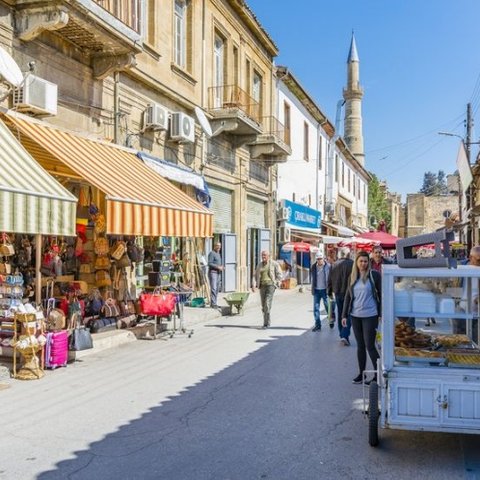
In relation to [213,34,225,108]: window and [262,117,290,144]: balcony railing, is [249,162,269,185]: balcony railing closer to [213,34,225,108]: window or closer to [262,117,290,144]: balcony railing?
[262,117,290,144]: balcony railing

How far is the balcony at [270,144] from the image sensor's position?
21.7 m

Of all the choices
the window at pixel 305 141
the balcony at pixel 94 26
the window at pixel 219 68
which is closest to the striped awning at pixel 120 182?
the balcony at pixel 94 26

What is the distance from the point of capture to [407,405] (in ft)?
15.4

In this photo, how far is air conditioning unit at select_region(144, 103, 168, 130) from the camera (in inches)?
522

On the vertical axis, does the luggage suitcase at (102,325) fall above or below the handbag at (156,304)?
below

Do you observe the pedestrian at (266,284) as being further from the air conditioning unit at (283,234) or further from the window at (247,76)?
the air conditioning unit at (283,234)

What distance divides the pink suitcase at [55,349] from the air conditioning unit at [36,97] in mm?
3646

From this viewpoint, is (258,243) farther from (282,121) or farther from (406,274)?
(406,274)

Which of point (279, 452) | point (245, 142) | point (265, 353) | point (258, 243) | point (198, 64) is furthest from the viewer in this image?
point (258, 243)

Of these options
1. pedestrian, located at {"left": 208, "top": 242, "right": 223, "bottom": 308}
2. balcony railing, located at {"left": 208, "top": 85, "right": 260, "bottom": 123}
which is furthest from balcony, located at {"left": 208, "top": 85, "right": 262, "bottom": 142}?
pedestrian, located at {"left": 208, "top": 242, "right": 223, "bottom": 308}

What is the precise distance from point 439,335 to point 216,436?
2318 mm

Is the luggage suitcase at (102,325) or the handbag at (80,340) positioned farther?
the luggage suitcase at (102,325)

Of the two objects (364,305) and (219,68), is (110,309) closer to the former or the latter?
(364,305)

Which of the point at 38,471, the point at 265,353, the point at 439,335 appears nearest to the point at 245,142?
the point at 265,353
